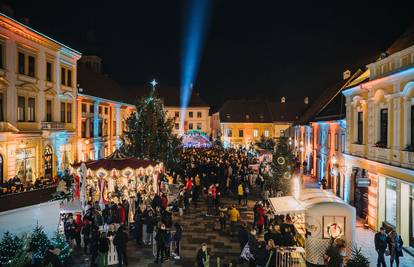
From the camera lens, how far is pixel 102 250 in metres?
11.9

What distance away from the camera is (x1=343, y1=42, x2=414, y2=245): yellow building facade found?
14562 millimetres

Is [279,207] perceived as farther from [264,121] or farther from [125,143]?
[264,121]

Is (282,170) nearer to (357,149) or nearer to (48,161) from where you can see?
(357,149)

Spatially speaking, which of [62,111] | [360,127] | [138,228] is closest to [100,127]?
[62,111]

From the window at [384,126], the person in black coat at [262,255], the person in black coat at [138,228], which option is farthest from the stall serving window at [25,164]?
the window at [384,126]

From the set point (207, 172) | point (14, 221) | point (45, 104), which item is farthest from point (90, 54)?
point (14, 221)

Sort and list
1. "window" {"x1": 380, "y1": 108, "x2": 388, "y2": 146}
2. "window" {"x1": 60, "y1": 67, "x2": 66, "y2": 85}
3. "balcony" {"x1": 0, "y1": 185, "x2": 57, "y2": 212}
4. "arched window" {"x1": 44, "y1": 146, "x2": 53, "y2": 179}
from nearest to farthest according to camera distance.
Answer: "balcony" {"x1": 0, "y1": 185, "x2": 57, "y2": 212}, "window" {"x1": 380, "y1": 108, "x2": 388, "y2": 146}, "arched window" {"x1": 44, "y1": 146, "x2": 53, "y2": 179}, "window" {"x1": 60, "y1": 67, "x2": 66, "y2": 85}

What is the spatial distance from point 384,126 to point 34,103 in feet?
71.5

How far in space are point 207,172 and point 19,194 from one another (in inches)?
713

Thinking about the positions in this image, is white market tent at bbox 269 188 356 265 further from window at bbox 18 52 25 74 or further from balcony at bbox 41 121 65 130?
balcony at bbox 41 121 65 130

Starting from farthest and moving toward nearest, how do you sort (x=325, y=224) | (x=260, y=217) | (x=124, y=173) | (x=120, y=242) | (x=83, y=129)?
(x=83, y=129), (x=124, y=173), (x=260, y=217), (x=325, y=224), (x=120, y=242)

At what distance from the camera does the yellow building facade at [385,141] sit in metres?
14.6

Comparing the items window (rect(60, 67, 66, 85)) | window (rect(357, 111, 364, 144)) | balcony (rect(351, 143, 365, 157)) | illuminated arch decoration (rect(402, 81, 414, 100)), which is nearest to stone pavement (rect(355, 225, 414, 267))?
balcony (rect(351, 143, 365, 157))

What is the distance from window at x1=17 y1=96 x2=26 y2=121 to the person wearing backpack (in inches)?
587
